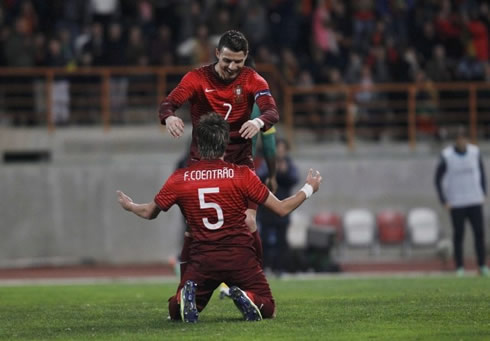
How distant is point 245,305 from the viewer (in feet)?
32.6

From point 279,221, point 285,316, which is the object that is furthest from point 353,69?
point 285,316

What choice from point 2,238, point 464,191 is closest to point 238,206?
point 464,191

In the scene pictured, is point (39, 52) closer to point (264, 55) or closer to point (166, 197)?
point (264, 55)

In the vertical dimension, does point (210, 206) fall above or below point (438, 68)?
below

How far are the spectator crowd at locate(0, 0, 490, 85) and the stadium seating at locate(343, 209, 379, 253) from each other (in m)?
2.88

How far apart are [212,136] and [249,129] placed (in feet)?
1.11

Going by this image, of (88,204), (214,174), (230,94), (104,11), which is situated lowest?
(88,204)

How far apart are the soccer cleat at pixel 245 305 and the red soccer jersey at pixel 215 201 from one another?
0.26 meters

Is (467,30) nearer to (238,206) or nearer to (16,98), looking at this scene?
(16,98)

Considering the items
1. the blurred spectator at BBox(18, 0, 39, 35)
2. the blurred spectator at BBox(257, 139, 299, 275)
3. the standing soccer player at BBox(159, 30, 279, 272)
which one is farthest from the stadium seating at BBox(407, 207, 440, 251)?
the standing soccer player at BBox(159, 30, 279, 272)

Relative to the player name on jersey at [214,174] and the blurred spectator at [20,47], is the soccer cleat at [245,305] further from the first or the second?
the blurred spectator at [20,47]

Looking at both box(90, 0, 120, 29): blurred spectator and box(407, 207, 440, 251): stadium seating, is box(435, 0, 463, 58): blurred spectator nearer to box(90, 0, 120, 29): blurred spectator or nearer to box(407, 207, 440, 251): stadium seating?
box(407, 207, 440, 251): stadium seating

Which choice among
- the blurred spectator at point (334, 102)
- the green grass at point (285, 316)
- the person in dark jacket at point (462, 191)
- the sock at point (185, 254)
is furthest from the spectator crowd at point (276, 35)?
the sock at point (185, 254)

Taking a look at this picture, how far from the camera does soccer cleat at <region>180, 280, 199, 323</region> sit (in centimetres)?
988
